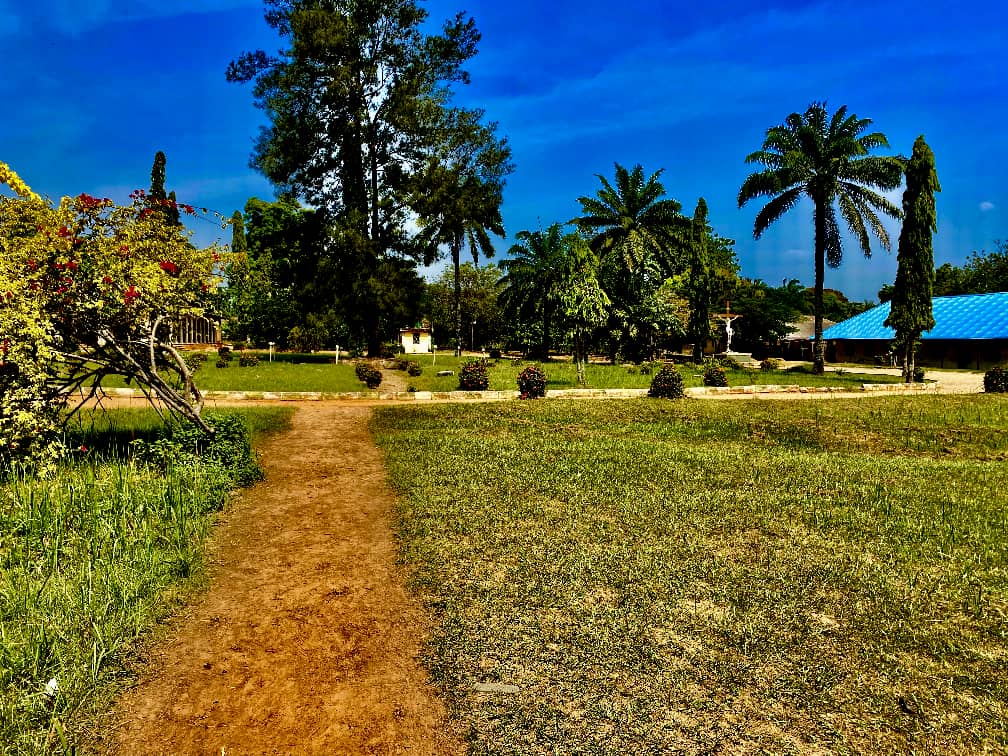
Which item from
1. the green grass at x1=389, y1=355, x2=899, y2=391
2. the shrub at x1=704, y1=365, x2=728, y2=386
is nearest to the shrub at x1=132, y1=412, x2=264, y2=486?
the green grass at x1=389, y1=355, x2=899, y2=391

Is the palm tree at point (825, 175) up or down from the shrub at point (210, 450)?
up

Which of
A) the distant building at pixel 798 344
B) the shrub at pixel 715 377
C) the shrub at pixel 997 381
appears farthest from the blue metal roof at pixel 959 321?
the shrub at pixel 715 377

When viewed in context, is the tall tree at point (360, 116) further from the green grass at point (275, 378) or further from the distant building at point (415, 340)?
the distant building at point (415, 340)

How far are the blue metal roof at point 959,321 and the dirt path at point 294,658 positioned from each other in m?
41.6

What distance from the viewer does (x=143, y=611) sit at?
486 cm

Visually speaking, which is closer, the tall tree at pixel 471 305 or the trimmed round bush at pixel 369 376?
the trimmed round bush at pixel 369 376

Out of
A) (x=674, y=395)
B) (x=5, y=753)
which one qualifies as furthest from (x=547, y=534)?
(x=674, y=395)

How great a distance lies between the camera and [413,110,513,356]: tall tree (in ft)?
107

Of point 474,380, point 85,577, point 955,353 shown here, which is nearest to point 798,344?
point 955,353

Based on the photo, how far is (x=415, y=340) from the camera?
2411 inches

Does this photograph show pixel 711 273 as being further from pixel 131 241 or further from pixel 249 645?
pixel 249 645

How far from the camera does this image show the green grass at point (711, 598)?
364 centimetres

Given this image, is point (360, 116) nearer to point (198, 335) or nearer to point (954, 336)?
point (198, 335)

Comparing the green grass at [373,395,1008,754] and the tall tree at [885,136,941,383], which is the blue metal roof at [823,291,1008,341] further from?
the green grass at [373,395,1008,754]
